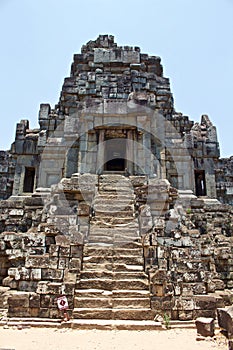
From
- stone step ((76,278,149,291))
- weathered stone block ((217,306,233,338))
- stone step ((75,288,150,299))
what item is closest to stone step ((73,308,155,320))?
stone step ((75,288,150,299))

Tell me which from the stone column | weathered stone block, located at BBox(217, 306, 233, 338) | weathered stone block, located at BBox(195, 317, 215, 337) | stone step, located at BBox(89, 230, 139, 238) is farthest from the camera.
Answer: the stone column

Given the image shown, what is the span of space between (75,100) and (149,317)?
12.2m

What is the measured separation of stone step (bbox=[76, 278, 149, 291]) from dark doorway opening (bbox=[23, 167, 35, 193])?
8.73m

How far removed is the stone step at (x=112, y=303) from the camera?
7230 millimetres

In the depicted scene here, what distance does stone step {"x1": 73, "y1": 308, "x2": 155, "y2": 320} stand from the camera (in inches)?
276

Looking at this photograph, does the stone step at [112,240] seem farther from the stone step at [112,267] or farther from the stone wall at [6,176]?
the stone wall at [6,176]

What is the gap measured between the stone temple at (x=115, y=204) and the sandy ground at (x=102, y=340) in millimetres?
689

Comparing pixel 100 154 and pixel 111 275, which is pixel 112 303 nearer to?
pixel 111 275

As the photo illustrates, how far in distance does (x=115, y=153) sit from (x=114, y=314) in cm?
1200

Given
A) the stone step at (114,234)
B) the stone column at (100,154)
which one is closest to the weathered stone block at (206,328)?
the stone step at (114,234)

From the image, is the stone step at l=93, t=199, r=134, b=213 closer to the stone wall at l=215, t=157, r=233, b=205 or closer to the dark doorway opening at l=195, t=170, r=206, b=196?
the dark doorway opening at l=195, t=170, r=206, b=196

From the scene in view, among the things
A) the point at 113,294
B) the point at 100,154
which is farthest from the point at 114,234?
the point at 100,154

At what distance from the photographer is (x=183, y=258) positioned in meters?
8.20

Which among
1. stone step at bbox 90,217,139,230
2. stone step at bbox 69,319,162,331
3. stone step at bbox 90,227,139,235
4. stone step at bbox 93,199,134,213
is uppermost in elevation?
stone step at bbox 93,199,134,213
